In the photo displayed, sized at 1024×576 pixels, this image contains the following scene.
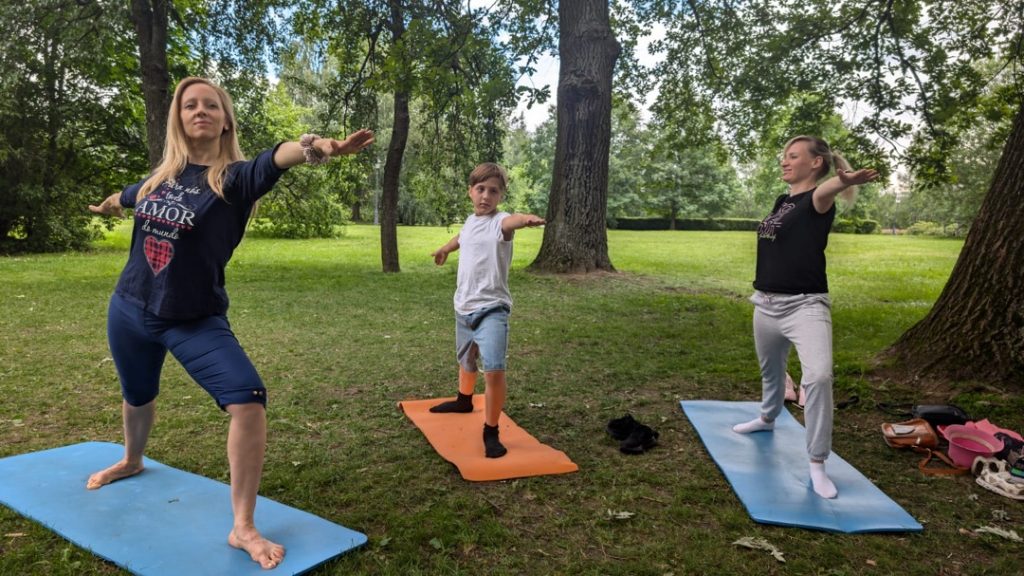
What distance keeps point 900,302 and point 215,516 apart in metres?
12.1

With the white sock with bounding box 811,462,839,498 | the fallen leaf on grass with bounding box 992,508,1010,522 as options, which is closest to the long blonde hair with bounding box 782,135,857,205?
the white sock with bounding box 811,462,839,498

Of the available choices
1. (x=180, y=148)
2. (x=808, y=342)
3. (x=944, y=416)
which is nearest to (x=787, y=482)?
(x=808, y=342)

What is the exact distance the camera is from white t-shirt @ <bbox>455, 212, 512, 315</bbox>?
4.08m

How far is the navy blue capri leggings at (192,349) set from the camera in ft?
8.54

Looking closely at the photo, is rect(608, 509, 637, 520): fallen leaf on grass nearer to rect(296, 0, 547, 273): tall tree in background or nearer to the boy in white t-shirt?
the boy in white t-shirt

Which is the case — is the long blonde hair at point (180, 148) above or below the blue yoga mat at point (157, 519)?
above

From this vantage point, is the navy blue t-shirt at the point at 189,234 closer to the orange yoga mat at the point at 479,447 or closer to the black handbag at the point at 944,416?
the orange yoga mat at the point at 479,447

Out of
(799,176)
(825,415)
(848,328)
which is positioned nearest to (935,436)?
(825,415)

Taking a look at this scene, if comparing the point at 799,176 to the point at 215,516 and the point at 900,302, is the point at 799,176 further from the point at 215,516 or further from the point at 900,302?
the point at 900,302

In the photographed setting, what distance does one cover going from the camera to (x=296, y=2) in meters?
13.4

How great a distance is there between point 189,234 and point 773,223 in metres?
3.38

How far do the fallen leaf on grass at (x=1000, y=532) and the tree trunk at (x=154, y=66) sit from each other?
11680mm

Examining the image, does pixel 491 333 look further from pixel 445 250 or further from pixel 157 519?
pixel 157 519

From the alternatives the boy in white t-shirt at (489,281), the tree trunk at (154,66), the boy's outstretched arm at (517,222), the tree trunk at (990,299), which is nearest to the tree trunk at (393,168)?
the tree trunk at (154,66)
